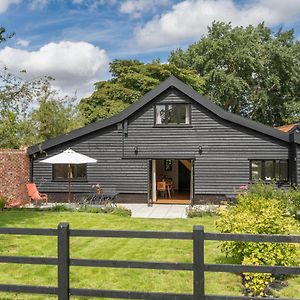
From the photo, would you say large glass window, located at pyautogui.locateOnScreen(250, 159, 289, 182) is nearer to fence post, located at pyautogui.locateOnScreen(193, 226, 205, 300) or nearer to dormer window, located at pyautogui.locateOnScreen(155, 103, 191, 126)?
dormer window, located at pyautogui.locateOnScreen(155, 103, 191, 126)

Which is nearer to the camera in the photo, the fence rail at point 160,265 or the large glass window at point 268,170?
the fence rail at point 160,265

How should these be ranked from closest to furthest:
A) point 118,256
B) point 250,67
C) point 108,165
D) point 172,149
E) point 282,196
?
point 118,256 < point 282,196 < point 172,149 < point 108,165 < point 250,67

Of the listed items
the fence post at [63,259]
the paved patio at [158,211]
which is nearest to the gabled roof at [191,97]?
the paved patio at [158,211]

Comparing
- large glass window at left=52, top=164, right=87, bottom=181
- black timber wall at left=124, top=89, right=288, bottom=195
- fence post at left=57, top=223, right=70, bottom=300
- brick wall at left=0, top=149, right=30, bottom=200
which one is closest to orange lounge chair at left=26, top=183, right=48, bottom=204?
brick wall at left=0, top=149, right=30, bottom=200

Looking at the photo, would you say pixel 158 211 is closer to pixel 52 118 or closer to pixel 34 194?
pixel 34 194

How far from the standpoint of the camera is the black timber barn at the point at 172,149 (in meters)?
19.3

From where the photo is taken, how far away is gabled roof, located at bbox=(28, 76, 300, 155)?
19047mm

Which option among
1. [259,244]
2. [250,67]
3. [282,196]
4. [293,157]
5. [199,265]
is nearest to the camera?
[199,265]

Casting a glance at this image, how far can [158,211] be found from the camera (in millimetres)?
17656

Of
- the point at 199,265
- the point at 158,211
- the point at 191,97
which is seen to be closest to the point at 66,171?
the point at 158,211

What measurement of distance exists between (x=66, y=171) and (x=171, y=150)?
5655 millimetres

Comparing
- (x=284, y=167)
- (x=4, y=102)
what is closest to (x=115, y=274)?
(x=4, y=102)

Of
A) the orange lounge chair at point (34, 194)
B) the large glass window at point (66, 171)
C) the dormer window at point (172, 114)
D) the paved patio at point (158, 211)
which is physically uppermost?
the dormer window at point (172, 114)

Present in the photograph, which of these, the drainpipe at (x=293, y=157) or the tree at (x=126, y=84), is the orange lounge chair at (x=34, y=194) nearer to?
the drainpipe at (x=293, y=157)
